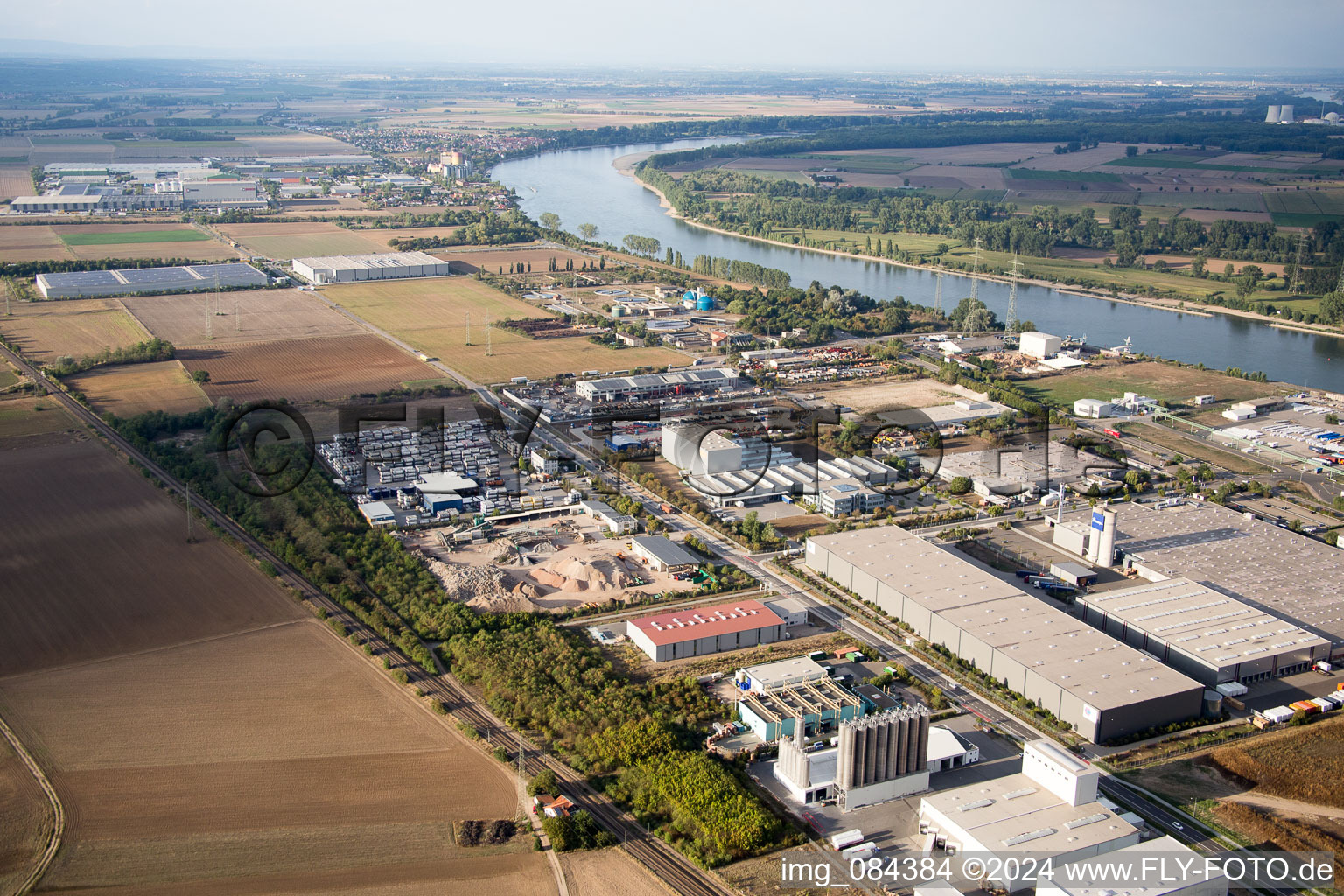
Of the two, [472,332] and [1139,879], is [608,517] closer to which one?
[1139,879]

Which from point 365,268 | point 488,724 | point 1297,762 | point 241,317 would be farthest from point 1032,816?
point 365,268

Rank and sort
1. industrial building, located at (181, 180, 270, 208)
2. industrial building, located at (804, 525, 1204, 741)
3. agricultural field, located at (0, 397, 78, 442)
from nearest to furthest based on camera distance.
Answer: industrial building, located at (804, 525, 1204, 741), agricultural field, located at (0, 397, 78, 442), industrial building, located at (181, 180, 270, 208)

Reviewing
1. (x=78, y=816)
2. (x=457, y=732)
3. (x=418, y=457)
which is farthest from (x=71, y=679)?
(x=418, y=457)

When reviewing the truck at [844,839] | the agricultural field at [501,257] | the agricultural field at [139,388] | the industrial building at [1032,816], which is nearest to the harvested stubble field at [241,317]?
the agricultural field at [139,388]

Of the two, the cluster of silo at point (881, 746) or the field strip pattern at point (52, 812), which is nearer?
the field strip pattern at point (52, 812)

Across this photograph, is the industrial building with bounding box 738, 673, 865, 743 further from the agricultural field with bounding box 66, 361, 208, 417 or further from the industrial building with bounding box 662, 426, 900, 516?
the agricultural field with bounding box 66, 361, 208, 417

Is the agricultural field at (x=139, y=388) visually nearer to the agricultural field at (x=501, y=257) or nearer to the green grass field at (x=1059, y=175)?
the agricultural field at (x=501, y=257)

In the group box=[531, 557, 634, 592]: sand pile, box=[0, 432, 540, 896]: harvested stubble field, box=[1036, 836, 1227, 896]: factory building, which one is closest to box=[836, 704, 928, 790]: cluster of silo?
box=[1036, 836, 1227, 896]: factory building

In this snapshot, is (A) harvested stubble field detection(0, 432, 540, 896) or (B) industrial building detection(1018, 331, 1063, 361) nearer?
(A) harvested stubble field detection(0, 432, 540, 896)
